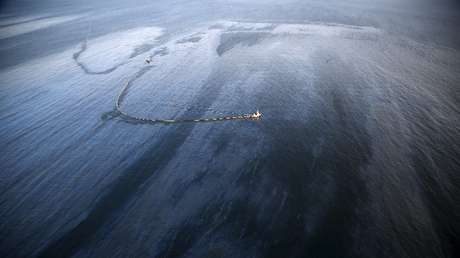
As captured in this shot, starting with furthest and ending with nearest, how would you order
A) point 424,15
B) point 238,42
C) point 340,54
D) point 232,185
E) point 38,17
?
point 38,17 < point 424,15 < point 238,42 < point 340,54 < point 232,185

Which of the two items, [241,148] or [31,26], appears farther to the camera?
[31,26]

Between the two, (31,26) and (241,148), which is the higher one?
(31,26)

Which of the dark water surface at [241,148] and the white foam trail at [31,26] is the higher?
the white foam trail at [31,26]

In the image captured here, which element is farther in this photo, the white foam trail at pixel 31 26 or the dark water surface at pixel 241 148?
the white foam trail at pixel 31 26

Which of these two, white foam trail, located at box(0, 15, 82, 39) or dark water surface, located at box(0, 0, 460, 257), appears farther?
white foam trail, located at box(0, 15, 82, 39)

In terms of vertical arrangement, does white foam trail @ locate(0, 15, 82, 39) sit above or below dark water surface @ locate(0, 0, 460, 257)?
above

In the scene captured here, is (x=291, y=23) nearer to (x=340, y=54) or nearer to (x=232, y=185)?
(x=340, y=54)

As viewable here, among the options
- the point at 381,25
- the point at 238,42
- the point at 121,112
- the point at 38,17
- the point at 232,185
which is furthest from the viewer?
the point at 38,17

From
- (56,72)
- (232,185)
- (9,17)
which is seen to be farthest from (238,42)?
(9,17)
